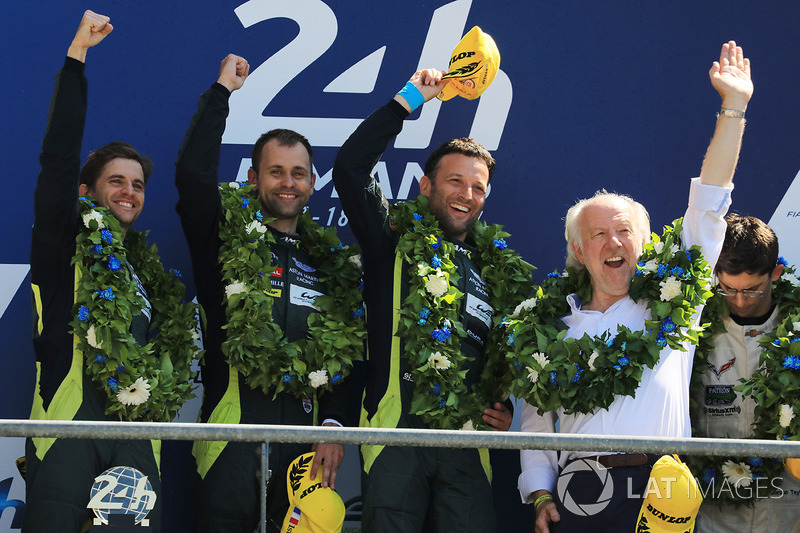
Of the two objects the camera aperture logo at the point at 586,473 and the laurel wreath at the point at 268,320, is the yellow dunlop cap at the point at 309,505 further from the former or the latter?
the camera aperture logo at the point at 586,473

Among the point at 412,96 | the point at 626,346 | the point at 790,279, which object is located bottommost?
the point at 626,346

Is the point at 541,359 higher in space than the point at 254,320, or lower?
higher

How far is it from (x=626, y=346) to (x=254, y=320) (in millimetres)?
1373

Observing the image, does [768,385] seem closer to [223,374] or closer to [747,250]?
[747,250]

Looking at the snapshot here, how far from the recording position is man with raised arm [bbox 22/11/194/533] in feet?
10.5

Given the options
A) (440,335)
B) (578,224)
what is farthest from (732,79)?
(440,335)

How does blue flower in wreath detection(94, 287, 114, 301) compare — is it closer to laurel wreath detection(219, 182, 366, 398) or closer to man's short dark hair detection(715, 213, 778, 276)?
laurel wreath detection(219, 182, 366, 398)

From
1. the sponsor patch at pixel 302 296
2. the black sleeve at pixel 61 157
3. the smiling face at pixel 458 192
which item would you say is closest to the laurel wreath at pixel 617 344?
the smiling face at pixel 458 192

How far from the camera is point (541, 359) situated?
10.9 feet

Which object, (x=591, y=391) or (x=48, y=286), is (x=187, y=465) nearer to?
(x=48, y=286)

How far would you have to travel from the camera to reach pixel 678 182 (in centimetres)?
452

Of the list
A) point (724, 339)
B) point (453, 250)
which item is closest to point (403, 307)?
point (453, 250)

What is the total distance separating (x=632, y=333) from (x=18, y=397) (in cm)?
274

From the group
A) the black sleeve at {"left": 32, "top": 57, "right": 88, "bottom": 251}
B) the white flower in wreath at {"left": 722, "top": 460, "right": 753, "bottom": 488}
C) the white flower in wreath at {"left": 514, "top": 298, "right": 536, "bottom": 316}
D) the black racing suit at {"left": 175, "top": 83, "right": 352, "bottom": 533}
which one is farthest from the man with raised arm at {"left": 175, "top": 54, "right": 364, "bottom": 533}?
the white flower in wreath at {"left": 722, "top": 460, "right": 753, "bottom": 488}
